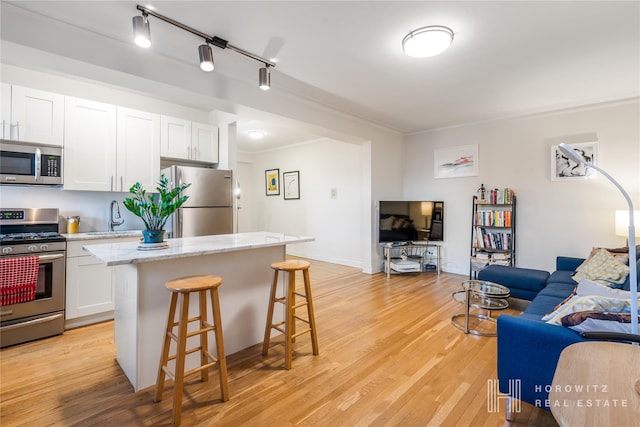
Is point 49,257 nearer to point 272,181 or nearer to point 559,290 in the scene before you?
point 559,290

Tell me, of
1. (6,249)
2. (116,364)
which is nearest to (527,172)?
(116,364)

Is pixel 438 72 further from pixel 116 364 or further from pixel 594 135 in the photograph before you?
pixel 116 364

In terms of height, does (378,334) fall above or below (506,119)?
below

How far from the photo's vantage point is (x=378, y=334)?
2811mm

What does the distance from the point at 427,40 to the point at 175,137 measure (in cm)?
301

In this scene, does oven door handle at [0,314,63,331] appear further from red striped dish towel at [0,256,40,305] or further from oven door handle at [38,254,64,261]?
oven door handle at [38,254,64,261]

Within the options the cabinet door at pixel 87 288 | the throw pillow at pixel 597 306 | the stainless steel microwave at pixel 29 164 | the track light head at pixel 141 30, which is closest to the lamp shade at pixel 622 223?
the throw pillow at pixel 597 306

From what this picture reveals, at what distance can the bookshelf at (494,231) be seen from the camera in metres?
4.48

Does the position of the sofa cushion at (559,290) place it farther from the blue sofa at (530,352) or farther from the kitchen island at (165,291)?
the kitchen island at (165,291)

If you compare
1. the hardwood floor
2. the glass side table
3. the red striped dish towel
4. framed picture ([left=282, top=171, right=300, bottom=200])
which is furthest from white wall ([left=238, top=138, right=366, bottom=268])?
the red striped dish towel

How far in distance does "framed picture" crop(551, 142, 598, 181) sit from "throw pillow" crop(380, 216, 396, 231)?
2.35m

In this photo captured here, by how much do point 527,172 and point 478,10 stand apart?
3.22 metres

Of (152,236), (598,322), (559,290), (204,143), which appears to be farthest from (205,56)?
(559,290)

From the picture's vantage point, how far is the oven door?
262 cm
